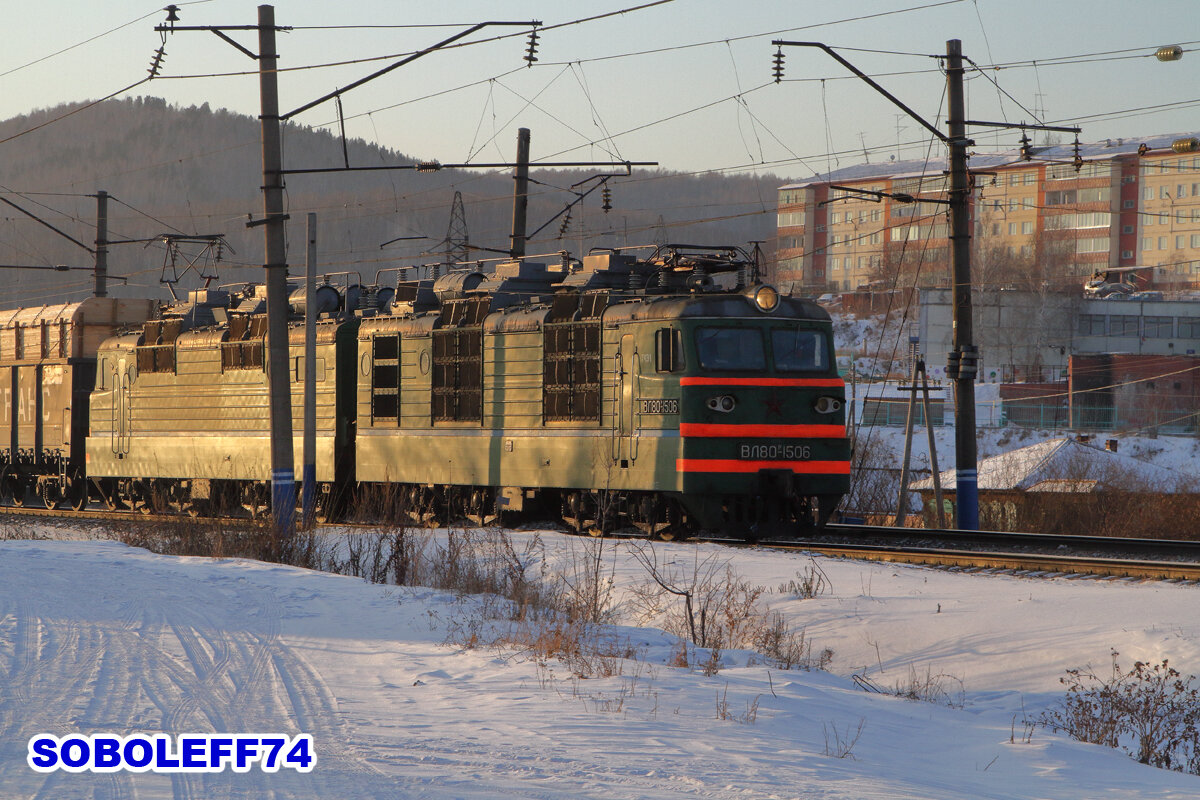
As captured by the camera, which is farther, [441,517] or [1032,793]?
[441,517]

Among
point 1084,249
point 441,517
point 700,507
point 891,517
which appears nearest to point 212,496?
point 441,517

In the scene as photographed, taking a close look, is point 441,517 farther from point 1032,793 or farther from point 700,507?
point 1032,793

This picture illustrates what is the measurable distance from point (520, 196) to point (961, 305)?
32.5 feet

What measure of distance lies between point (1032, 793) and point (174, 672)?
5460mm

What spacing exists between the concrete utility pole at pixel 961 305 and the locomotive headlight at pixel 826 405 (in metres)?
5.27

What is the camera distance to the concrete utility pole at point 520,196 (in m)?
27.3

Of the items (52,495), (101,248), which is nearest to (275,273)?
(52,495)

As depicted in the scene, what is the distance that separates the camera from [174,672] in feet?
29.0

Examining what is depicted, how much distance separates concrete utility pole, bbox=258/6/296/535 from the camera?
19.8 metres

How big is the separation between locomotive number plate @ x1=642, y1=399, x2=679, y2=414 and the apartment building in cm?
8251

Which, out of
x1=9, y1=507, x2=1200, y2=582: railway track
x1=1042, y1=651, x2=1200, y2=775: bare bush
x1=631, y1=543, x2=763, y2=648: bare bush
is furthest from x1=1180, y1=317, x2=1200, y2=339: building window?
x1=1042, y1=651, x2=1200, y2=775: bare bush

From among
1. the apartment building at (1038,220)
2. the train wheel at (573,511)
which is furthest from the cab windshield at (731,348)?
the apartment building at (1038,220)

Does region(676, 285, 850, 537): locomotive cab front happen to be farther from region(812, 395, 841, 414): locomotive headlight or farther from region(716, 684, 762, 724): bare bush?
region(716, 684, 762, 724): bare bush

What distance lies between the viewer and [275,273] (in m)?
19.9
